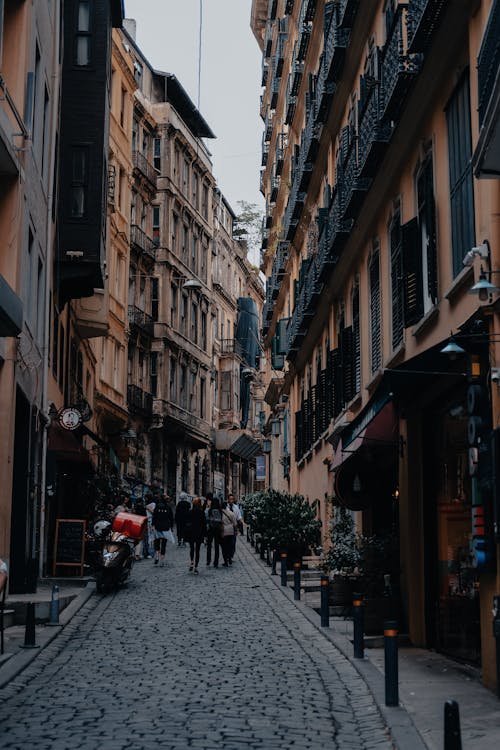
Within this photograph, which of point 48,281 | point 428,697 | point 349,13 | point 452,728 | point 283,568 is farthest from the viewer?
point 48,281

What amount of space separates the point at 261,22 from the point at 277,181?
572 inches

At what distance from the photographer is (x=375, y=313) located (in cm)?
1989

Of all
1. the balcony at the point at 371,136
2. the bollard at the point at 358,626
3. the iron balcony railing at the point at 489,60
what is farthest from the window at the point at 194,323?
the iron balcony railing at the point at 489,60

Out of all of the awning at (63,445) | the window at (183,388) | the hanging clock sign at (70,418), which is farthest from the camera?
the window at (183,388)

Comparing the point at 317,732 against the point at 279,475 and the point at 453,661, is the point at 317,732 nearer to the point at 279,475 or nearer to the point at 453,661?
the point at 453,661

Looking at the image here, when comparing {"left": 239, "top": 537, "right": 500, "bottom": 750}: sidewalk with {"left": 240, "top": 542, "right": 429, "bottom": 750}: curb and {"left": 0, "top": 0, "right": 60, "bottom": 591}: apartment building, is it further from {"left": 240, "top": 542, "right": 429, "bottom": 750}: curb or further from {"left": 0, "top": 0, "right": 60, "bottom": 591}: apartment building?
{"left": 0, "top": 0, "right": 60, "bottom": 591}: apartment building

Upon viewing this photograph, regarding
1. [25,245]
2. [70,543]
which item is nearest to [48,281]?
[25,245]

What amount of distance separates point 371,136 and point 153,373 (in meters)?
38.6

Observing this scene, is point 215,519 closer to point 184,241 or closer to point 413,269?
point 413,269

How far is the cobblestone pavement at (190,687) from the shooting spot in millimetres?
8875

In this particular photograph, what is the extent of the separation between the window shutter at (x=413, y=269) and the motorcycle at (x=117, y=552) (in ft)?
26.8

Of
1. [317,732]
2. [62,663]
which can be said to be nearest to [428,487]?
[62,663]

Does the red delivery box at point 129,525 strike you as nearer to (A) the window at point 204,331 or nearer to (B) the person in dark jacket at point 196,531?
(B) the person in dark jacket at point 196,531

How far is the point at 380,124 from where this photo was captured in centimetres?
1653
